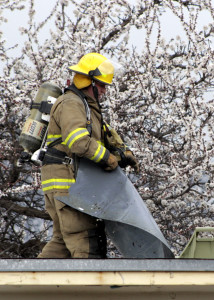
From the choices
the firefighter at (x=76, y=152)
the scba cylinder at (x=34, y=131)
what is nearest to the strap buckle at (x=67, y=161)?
the firefighter at (x=76, y=152)

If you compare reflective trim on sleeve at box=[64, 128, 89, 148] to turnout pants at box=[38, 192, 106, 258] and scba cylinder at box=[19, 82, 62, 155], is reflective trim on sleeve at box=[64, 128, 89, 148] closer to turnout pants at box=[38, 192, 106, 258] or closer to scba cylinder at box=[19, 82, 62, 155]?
turnout pants at box=[38, 192, 106, 258]

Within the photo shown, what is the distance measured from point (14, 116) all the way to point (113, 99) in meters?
1.59

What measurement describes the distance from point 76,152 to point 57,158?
12.5 inches

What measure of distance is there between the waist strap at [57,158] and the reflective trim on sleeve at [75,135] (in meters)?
0.25

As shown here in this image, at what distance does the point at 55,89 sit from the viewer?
489cm

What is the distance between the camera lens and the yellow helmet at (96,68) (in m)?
4.43

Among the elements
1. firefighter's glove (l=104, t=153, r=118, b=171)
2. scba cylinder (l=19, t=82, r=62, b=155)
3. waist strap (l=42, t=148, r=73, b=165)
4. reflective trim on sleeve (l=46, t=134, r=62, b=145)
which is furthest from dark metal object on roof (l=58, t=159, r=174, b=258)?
scba cylinder (l=19, t=82, r=62, b=155)

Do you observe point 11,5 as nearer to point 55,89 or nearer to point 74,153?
point 55,89

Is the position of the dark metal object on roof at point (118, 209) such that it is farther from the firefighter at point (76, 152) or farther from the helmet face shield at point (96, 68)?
the helmet face shield at point (96, 68)

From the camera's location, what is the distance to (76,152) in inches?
159

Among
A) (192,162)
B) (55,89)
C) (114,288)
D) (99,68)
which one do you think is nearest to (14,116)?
(192,162)

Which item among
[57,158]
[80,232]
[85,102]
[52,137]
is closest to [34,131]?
[52,137]

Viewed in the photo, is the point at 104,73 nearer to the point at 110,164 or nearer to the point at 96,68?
the point at 96,68

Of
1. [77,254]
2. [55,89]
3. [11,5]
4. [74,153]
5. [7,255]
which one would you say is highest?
[11,5]
